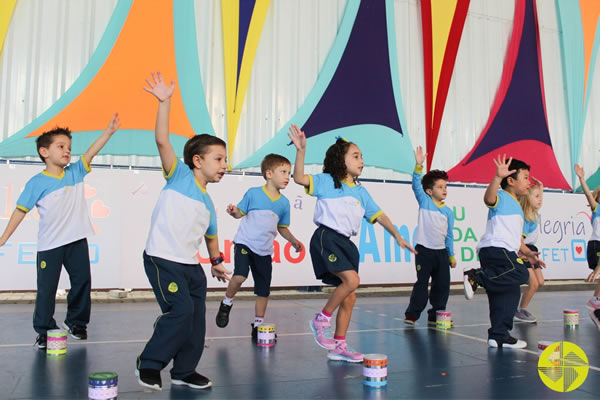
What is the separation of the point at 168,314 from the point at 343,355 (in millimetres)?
1308

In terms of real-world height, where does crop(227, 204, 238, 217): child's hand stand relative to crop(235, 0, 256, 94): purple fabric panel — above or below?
below

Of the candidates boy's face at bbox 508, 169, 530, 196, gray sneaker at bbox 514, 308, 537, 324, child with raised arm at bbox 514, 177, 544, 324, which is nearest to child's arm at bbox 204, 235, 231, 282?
boy's face at bbox 508, 169, 530, 196

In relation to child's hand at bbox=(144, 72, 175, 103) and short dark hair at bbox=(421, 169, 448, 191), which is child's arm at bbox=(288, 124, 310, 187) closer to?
child's hand at bbox=(144, 72, 175, 103)

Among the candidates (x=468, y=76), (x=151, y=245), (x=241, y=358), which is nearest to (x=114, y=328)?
(x=241, y=358)

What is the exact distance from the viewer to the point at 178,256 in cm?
283

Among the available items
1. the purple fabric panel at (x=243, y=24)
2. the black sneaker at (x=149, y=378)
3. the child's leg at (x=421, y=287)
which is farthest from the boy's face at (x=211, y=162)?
the purple fabric panel at (x=243, y=24)

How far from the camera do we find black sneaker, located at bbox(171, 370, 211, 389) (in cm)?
279

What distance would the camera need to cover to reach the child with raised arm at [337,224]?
3.71m

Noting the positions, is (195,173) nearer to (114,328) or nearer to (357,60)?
(114,328)

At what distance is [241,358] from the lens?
3594 mm

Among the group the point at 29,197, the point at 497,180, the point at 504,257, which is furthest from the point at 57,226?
the point at 504,257

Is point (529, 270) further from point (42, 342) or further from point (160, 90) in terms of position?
point (42, 342)

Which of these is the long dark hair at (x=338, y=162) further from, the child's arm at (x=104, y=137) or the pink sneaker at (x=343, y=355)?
the child's arm at (x=104, y=137)

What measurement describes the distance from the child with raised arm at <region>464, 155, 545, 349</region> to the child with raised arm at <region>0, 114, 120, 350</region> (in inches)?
121
